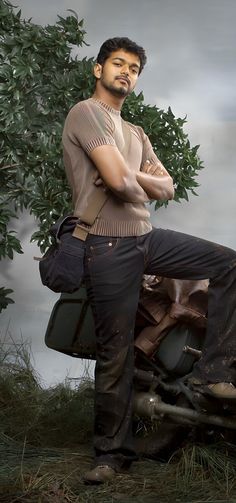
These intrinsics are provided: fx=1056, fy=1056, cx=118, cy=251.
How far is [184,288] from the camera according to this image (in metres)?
5.15

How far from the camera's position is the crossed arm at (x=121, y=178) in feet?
14.9

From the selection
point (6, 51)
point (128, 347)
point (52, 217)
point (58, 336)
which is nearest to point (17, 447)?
point (58, 336)

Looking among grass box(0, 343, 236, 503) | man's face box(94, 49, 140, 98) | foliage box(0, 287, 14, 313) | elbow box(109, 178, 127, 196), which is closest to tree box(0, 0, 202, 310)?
foliage box(0, 287, 14, 313)

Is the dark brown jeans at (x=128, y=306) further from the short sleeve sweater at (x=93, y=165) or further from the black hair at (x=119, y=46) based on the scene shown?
the black hair at (x=119, y=46)

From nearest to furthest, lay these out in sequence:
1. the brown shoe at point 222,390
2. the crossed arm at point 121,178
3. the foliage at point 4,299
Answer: the crossed arm at point 121,178 < the brown shoe at point 222,390 < the foliage at point 4,299

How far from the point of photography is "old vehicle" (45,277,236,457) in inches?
198

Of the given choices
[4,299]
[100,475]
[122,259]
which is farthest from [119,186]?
[4,299]

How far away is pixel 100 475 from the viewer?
4754 mm

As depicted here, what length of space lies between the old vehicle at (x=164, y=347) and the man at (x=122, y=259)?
259 millimetres

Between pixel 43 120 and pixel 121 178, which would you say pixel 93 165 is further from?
pixel 43 120

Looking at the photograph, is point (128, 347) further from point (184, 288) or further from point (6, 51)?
point (6, 51)

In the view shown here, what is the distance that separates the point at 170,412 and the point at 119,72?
160 cm

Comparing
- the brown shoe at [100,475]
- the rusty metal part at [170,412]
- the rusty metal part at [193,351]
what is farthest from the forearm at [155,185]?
the brown shoe at [100,475]

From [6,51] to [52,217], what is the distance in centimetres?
105
